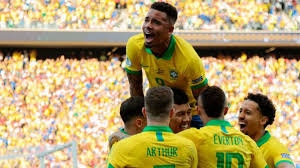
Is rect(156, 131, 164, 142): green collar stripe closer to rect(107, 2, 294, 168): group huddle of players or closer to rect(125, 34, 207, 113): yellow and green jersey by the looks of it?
rect(107, 2, 294, 168): group huddle of players

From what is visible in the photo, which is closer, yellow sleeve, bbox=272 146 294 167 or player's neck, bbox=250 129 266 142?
yellow sleeve, bbox=272 146 294 167

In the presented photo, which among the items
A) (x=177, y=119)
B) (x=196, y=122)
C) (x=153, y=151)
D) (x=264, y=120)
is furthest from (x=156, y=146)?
(x=196, y=122)

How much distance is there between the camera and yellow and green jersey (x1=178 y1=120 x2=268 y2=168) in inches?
109

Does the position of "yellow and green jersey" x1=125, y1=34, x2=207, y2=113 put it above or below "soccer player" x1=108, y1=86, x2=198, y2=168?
above

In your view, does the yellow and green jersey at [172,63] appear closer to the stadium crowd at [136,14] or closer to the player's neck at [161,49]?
the player's neck at [161,49]

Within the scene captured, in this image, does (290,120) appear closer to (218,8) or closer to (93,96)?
(218,8)

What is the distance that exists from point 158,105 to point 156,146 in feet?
0.73

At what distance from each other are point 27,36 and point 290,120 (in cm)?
642

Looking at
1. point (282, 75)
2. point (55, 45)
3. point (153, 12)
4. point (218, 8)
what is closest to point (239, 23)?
point (218, 8)

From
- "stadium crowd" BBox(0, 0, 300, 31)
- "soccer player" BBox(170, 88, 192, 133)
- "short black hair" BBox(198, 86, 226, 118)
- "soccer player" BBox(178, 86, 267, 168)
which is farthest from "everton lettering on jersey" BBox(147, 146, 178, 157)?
"stadium crowd" BBox(0, 0, 300, 31)

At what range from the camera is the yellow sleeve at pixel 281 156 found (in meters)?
3.22

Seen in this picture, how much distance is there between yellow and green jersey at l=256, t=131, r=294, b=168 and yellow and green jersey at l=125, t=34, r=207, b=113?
0.62 metres

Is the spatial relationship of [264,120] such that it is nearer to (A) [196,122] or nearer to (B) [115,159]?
(A) [196,122]

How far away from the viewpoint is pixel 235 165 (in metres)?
2.77
